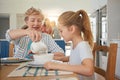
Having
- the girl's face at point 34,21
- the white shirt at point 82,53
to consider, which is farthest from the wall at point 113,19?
the white shirt at point 82,53

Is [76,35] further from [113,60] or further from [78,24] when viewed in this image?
[113,60]

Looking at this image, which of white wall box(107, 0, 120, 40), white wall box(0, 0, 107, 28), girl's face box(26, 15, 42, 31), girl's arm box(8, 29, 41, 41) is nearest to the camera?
girl's arm box(8, 29, 41, 41)

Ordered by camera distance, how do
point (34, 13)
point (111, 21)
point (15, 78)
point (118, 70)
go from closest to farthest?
point (15, 78) < point (34, 13) < point (118, 70) < point (111, 21)

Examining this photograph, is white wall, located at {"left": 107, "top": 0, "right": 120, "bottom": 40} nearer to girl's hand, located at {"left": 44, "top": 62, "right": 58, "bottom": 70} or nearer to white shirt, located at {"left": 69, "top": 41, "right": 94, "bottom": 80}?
white shirt, located at {"left": 69, "top": 41, "right": 94, "bottom": 80}

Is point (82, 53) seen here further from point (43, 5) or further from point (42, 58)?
point (43, 5)

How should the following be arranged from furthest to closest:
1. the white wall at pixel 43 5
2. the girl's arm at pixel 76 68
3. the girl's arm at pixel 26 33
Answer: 1. the white wall at pixel 43 5
2. the girl's arm at pixel 26 33
3. the girl's arm at pixel 76 68

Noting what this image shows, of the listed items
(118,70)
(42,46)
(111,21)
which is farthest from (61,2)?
(42,46)

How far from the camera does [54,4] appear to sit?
282 inches

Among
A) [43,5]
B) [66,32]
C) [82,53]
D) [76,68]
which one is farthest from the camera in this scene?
[43,5]

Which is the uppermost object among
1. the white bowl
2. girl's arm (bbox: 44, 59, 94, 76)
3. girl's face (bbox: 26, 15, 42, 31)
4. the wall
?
the wall

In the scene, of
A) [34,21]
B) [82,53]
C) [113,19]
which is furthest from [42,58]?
[113,19]

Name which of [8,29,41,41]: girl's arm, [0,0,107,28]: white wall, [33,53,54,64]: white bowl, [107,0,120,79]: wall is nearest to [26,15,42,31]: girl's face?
[8,29,41,41]: girl's arm

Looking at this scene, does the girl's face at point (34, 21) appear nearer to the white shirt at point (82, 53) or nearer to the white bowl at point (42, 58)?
the white shirt at point (82, 53)

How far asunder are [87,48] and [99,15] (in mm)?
4412
